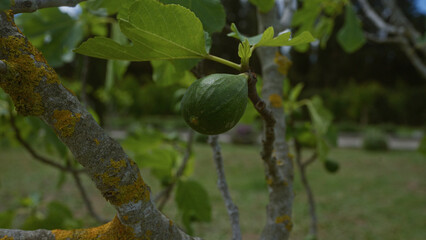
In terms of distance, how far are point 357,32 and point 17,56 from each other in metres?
1.86

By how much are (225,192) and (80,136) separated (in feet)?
1.48

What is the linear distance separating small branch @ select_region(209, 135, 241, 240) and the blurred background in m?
0.20

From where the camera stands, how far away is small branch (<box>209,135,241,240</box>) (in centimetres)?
84

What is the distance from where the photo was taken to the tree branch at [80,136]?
524 mm

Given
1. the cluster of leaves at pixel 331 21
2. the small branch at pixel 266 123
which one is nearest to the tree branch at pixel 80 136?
the small branch at pixel 266 123

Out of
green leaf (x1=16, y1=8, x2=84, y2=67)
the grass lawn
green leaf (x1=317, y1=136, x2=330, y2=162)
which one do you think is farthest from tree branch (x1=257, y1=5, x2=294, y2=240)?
the grass lawn

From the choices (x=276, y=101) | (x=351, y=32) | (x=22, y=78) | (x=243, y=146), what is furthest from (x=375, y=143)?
(x=22, y=78)

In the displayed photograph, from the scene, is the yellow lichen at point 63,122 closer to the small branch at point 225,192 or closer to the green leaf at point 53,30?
the small branch at point 225,192

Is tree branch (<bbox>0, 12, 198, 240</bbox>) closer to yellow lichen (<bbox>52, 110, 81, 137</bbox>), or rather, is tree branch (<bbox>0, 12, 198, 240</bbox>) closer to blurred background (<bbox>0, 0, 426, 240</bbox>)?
yellow lichen (<bbox>52, 110, 81, 137</bbox>)

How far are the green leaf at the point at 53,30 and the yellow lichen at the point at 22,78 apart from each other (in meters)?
0.96

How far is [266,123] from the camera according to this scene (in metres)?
0.68

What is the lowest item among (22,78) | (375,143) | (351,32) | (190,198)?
(375,143)

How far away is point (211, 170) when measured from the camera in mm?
8633

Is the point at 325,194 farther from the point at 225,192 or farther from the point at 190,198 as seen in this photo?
the point at 225,192
